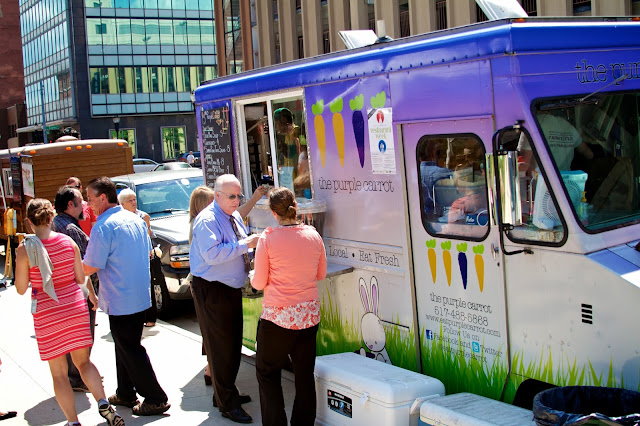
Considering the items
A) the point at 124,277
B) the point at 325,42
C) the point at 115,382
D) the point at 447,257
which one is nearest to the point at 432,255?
the point at 447,257

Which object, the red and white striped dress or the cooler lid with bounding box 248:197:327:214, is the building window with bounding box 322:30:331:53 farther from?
the red and white striped dress

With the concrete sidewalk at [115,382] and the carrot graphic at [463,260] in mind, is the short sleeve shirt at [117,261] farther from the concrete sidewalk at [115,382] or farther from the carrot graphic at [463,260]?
the carrot graphic at [463,260]

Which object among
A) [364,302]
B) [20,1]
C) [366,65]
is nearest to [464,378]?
[364,302]

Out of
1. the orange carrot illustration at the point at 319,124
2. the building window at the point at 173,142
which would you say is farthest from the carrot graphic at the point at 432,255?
the building window at the point at 173,142

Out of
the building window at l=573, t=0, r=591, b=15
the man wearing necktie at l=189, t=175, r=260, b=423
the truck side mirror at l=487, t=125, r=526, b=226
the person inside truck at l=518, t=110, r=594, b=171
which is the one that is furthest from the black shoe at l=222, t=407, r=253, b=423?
the building window at l=573, t=0, r=591, b=15

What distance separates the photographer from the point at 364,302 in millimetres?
5820

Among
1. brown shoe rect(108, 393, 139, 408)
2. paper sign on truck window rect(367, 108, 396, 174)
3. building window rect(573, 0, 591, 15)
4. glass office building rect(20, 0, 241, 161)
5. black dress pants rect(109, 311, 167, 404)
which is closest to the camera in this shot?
paper sign on truck window rect(367, 108, 396, 174)

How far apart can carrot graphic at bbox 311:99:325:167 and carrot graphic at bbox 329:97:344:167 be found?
0.14 m

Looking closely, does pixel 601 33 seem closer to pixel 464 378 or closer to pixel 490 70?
pixel 490 70

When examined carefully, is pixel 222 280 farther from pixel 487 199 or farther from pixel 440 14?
pixel 440 14

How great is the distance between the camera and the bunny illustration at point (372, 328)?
567 centimetres

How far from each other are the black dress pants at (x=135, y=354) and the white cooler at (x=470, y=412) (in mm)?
2420

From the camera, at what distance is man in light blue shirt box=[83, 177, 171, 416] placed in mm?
5801

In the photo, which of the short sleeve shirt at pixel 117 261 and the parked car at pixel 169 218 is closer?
the short sleeve shirt at pixel 117 261
